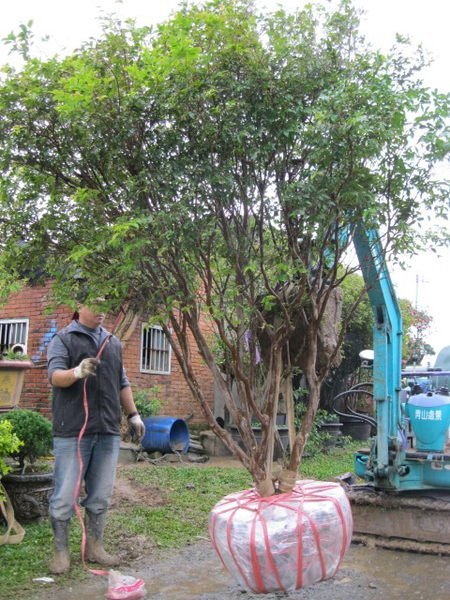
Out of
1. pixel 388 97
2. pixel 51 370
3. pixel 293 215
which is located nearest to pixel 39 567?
Answer: pixel 51 370

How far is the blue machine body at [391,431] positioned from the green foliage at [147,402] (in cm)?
567

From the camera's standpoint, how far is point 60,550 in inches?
194

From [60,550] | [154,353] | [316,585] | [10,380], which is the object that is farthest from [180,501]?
[154,353]

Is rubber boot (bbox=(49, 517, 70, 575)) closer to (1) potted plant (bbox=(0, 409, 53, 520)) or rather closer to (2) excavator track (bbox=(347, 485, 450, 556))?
(1) potted plant (bbox=(0, 409, 53, 520))

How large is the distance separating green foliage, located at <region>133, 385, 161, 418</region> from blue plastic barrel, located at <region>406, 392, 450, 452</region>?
6.09 m

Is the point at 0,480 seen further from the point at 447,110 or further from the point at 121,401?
the point at 447,110

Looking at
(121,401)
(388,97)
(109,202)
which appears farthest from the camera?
(121,401)

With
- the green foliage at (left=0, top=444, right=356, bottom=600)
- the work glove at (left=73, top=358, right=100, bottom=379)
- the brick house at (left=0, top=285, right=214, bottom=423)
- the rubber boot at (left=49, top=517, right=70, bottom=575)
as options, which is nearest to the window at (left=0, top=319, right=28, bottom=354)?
the brick house at (left=0, top=285, right=214, bottom=423)

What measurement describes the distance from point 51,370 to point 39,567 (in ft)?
4.92

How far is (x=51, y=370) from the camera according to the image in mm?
4980

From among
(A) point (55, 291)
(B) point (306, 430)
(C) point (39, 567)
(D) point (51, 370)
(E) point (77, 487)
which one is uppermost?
(A) point (55, 291)

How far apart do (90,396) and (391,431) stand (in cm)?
288

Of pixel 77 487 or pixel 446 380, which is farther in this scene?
pixel 446 380

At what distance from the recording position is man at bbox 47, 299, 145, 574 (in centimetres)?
491
